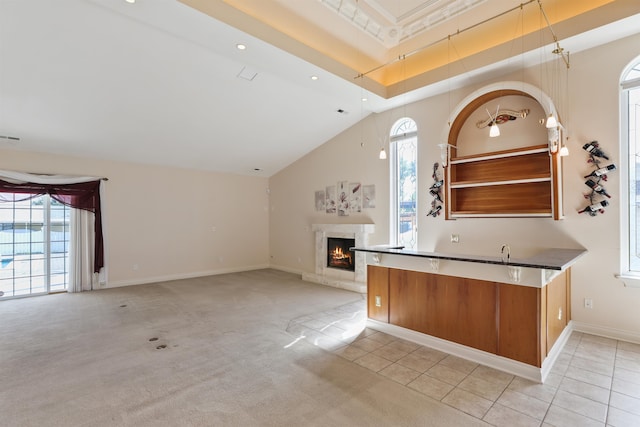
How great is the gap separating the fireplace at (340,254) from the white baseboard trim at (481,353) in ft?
8.91

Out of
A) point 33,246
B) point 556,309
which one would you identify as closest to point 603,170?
point 556,309

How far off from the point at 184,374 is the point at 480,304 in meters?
2.97

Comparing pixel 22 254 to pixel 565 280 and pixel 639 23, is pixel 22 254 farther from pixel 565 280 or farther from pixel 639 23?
pixel 639 23

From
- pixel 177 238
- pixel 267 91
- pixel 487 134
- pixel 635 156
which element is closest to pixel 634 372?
pixel 635 156

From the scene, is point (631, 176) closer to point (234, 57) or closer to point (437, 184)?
point (437, 184)

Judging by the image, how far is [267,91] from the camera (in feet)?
16.8

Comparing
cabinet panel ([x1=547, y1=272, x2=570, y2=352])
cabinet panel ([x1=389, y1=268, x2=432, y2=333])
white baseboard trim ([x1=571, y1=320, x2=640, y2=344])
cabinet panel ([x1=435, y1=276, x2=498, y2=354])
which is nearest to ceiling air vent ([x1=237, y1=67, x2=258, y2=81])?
cabinet panel ([x1=389, y1=268, x2=432, y2=333])

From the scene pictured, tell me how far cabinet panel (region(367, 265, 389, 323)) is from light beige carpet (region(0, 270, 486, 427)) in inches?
37.5

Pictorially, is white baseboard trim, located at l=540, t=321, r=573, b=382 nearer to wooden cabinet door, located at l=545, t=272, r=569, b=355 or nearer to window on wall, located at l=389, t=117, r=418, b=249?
wooden cabinet door, located at l=545, t=272, r=569, b=355

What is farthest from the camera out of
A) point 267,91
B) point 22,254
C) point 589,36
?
point 22,254

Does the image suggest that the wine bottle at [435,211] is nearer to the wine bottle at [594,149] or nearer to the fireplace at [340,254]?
the fireplace at [340,254]

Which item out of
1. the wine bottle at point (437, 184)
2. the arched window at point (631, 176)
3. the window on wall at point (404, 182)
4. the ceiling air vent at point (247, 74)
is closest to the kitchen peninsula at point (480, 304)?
the arched window at point (631, 176)

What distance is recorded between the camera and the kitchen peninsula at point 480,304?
2.77 m

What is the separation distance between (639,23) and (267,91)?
4762mm
